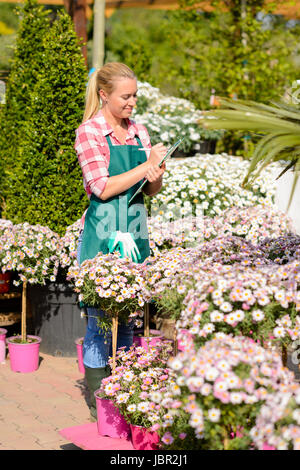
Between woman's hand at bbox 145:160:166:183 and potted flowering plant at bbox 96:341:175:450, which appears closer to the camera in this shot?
potted flowering plant at bbox 96:341:175:450

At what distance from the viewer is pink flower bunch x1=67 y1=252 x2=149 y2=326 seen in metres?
3.18

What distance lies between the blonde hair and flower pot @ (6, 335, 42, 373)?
192 centimetres

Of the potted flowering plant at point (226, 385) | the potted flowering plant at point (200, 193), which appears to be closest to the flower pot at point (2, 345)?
the potted flowering plant at point (200, 193)

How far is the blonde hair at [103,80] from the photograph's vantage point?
3.32m

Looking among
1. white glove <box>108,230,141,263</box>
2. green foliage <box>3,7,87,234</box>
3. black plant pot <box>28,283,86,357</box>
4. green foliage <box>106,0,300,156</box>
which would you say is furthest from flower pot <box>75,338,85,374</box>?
green foliage <box>106,0,300,156</box>

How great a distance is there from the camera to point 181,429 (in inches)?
103

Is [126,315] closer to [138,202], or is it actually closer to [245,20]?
[138,202]

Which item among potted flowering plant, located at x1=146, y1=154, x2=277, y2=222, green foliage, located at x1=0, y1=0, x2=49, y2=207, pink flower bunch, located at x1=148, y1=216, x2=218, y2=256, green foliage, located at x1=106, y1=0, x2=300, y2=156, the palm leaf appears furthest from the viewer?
green foliage, located at x1=106, y1=0, x2=300, y2=156

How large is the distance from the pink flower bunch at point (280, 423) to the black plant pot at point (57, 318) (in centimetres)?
280

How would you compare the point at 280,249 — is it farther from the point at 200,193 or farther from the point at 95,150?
the point at 200,193

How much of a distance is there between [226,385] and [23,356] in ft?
9.09

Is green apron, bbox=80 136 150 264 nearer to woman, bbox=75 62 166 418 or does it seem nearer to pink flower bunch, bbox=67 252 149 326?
woman, bbox=75 62 166 418

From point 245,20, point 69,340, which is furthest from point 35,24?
point 69,340
